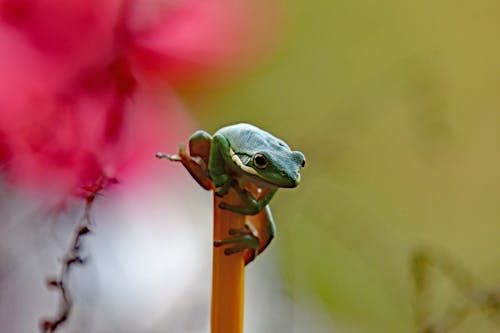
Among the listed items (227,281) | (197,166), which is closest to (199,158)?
(197,166)

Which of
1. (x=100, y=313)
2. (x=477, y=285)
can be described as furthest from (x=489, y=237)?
(x=100, y=313)

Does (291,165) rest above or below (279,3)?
below

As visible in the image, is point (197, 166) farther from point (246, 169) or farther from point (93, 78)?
point (93, 78)

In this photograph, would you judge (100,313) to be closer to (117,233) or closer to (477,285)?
(117,233)

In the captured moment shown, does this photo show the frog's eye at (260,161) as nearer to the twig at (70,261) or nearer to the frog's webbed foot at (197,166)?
the frog's webbed foot at (197,166)

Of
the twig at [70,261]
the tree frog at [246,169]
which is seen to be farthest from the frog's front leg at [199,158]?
the twig at [70,261]

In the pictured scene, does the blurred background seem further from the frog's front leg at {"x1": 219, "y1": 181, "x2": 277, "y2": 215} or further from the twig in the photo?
the frog's front leg at {"x1": 219, "y1": 181, "x2": 277, "y2": 215}
